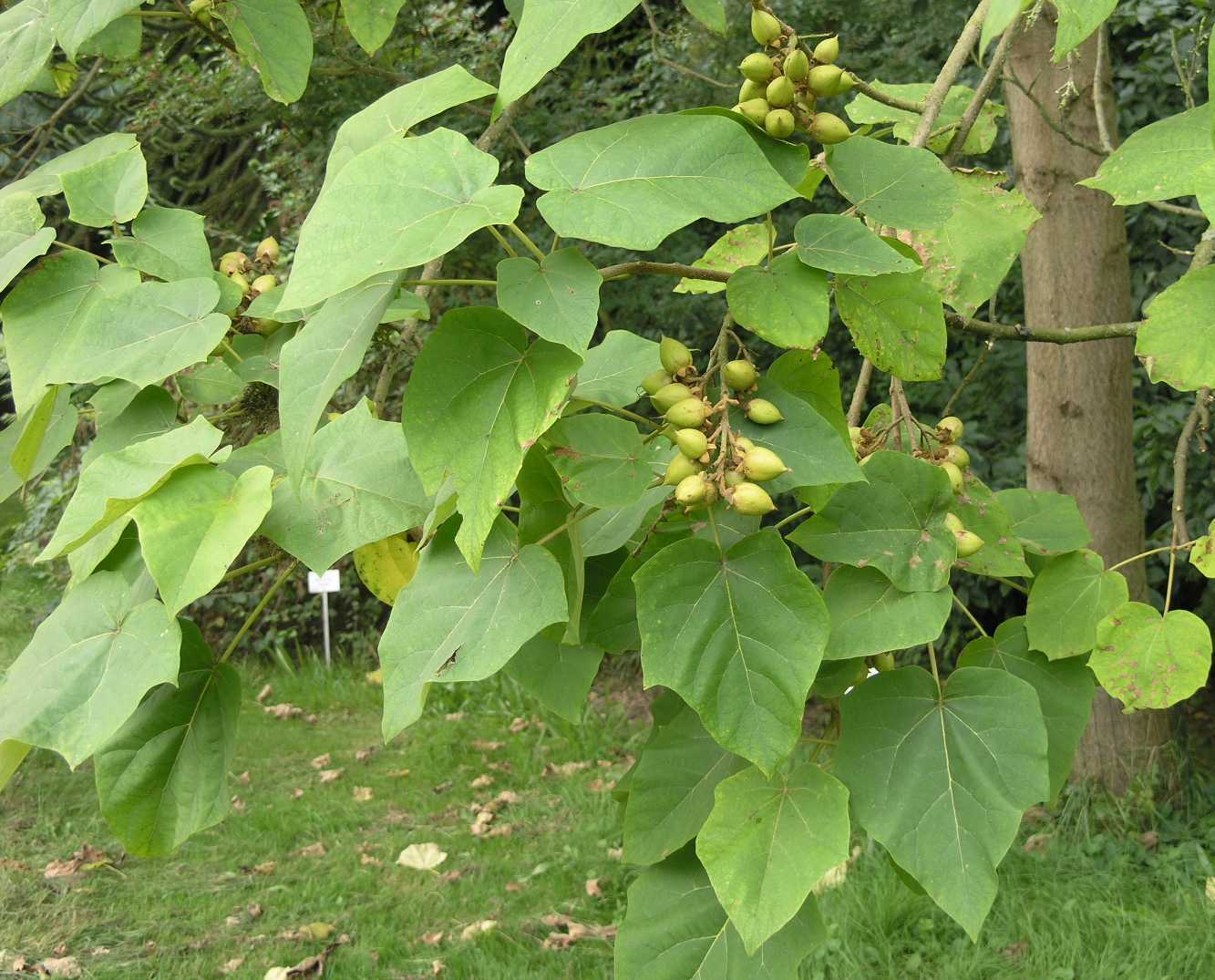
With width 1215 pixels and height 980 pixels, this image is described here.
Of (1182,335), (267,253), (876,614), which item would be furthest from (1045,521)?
(267,253)

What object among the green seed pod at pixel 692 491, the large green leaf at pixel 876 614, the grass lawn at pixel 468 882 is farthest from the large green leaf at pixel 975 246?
the grass lawn at pixel 468 882

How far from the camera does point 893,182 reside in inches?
33.9

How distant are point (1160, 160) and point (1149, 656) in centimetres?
43

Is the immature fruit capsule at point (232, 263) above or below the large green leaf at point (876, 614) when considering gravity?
above

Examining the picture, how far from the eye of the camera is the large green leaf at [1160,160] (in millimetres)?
845

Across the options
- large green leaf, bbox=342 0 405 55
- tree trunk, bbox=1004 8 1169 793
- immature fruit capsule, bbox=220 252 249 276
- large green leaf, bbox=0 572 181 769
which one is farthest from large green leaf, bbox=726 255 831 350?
tree trunk, bbox=1004 8 1169 793

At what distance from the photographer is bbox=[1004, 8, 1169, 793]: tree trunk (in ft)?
9.09

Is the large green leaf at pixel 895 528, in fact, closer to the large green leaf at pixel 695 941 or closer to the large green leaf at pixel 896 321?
the large green leaf at pixel 896 321

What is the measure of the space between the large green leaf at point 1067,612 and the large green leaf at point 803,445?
0.97ft

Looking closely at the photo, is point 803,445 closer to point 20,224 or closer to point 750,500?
point 750,500

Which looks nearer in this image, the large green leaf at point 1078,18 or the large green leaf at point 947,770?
the large green leaf at point 1078,18

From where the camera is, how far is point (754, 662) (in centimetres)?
71

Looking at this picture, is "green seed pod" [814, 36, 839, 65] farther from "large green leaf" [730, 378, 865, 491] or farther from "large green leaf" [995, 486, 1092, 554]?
"large green leaf" [995, 486, 1092, 554]

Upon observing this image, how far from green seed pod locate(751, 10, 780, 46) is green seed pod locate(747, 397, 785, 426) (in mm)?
260
